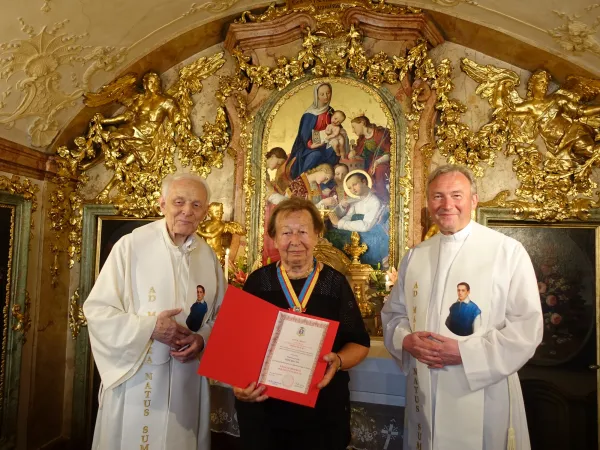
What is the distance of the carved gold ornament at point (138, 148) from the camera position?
18.6 ft

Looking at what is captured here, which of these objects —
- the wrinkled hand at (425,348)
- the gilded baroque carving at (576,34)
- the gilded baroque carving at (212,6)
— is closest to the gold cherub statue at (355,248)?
the wrinkled hand at (425,348)

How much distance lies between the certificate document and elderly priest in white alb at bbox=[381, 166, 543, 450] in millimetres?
713

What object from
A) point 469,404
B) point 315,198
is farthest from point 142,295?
point 315,198

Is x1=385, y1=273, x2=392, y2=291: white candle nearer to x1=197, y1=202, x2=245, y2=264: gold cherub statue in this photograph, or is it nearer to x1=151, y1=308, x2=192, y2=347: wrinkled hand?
x1=197, y1=202, x2=245, y2=264: gold cherub statue

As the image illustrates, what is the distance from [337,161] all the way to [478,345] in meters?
2.94

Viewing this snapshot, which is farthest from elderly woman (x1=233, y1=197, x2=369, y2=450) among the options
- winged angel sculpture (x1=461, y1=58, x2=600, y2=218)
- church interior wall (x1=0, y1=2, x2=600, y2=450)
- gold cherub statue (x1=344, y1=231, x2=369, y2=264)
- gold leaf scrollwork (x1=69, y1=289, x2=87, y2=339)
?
gold leaf scrollwork (x1=69, y1=289, x2=87, y2=339)

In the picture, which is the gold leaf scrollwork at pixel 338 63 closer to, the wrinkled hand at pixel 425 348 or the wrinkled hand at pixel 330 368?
the wrinkled hand at pixel 425 348

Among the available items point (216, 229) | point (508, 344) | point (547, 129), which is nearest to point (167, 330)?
point (508, 344)

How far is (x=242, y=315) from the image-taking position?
2533mm

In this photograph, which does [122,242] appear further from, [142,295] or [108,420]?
[108,420]

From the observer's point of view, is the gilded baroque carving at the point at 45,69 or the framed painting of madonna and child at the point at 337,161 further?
the framed painting of madonna and child at the point at 337,161

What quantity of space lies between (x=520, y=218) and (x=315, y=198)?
215 cm

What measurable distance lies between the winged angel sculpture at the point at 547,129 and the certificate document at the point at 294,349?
3.38m

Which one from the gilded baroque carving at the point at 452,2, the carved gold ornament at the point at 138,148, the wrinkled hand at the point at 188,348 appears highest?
the gilded baroque carving at the point at 452,2
